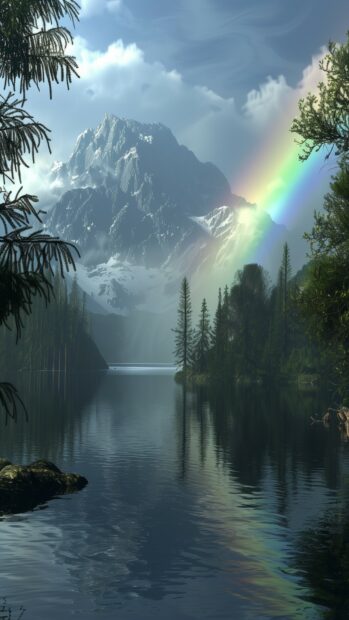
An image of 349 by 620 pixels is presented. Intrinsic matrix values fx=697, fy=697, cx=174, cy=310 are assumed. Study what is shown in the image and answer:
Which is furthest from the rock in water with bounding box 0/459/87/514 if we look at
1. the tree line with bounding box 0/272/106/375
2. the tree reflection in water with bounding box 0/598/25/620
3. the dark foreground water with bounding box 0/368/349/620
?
the tree line with bounding box 0/272/106/375

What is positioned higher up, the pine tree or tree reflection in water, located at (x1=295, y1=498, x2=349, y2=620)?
the pine tree

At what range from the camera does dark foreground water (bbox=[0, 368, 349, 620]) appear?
17641 mm

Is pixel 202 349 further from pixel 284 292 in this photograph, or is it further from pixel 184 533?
Result: pixel 184 533

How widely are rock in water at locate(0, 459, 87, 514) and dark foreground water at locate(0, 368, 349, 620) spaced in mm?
962

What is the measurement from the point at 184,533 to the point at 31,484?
367 inches

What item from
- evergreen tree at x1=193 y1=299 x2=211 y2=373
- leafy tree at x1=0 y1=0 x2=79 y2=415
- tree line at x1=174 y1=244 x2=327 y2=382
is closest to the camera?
leafy tree at x1=0 y1=0 x2=79 y2=415

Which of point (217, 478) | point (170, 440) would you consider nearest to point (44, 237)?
point (217, 478)

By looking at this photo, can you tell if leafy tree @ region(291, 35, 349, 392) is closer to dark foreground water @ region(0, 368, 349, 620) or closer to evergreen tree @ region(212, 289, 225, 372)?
dark foreground water @ region(0, 368, 349, 620)

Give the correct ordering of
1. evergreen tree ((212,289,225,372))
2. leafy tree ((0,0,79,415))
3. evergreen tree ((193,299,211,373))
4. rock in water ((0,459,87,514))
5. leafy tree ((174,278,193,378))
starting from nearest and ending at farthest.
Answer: leafy tree ((0,0,79,415))
rock in water ((0,459,87,514))
evergreen tree ((212,289,225,372))
evergreen tree ((193,299,211,373))
leafy tree ((174,278,193,378))

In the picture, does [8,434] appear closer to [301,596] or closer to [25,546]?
[25,546]

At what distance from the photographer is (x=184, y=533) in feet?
82.0

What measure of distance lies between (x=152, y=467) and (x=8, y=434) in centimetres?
1816

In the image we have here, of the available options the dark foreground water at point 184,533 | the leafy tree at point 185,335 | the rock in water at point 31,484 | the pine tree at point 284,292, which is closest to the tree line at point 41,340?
the leafy tree at point 185,335

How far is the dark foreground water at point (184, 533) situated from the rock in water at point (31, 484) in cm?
96
